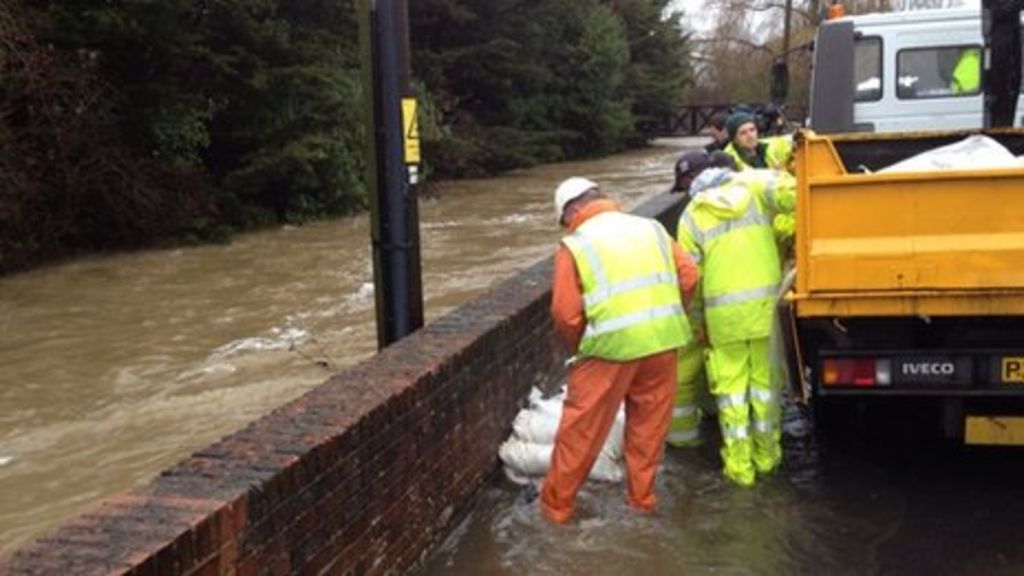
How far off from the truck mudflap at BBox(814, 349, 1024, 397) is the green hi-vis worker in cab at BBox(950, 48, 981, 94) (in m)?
5.53

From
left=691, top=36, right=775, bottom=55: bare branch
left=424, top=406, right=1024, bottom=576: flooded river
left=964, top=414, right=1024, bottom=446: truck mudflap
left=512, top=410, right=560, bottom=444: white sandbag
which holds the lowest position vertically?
left=424, top=406, right=1024, bottom=576: flooded river

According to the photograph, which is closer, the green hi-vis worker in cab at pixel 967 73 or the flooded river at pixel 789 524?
the flooded river at pixel 789 524

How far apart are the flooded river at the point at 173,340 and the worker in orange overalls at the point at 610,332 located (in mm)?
3009

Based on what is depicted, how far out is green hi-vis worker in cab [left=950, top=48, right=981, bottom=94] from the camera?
973cm

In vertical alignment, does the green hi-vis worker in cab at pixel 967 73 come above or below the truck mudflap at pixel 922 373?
above

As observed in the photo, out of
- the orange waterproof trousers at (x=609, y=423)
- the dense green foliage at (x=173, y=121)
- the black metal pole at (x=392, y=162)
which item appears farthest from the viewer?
the dense green foliage at (x=173, y=121)

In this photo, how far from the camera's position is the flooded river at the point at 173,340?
722 centimetres

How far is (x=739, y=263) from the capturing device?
5.46m

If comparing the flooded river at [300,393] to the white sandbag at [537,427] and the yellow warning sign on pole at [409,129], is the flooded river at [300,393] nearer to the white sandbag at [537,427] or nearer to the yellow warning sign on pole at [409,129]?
the white sandbag at [537,427]

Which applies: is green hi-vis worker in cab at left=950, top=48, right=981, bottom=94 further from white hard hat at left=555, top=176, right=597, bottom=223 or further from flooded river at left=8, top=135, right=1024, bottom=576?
white hard hat at left=555, top=176, right=597, bottom=223

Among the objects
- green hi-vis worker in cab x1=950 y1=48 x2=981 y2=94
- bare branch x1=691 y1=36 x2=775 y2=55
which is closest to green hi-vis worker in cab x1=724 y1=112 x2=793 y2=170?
green hi-vis worker in cab x1=950 y1=48 x2=981 y2=94

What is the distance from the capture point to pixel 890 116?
994cm

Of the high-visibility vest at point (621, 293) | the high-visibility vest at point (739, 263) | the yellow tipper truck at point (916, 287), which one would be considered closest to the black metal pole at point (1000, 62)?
the high-visibility vest at point (739, 263)

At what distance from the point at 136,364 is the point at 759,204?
21.0 ft
